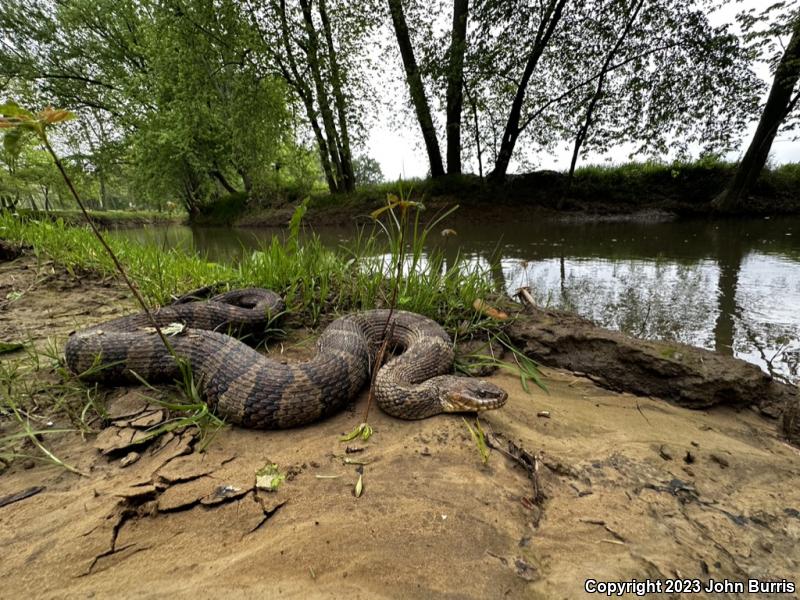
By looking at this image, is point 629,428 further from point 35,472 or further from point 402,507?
point 35,472

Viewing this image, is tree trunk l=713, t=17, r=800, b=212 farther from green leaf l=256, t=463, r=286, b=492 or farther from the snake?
green leaf l=256, t=463, r=286, b=492

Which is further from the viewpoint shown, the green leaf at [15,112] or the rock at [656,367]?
the rock at [656,367]

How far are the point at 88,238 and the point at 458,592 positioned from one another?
677 centimetres

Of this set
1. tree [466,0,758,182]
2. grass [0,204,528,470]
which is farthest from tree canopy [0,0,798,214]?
grass [0,204,528,470]

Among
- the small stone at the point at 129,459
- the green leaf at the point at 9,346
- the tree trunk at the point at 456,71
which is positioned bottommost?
the small stone at the point at 129,459

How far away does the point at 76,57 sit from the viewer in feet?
79.5

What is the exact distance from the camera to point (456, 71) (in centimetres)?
1500

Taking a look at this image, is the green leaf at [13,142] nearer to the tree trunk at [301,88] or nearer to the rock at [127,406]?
the rock at [127,406]

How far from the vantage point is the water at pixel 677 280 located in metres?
4.02

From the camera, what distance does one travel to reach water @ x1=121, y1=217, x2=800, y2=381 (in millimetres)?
4023

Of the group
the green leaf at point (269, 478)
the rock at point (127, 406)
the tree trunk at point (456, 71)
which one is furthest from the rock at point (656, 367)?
the tree trunk at point (456, 71)

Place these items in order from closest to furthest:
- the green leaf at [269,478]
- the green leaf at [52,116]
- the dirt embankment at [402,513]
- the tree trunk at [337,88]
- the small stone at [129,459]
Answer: the dirt embankment at [402,513], the green leaf at [52,116], the green leaf at [269,478], the small stone at [129,459], the tree trunk at [337,88]

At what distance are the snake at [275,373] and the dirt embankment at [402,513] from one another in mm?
131

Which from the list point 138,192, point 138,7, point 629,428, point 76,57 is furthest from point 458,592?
point 76,57
